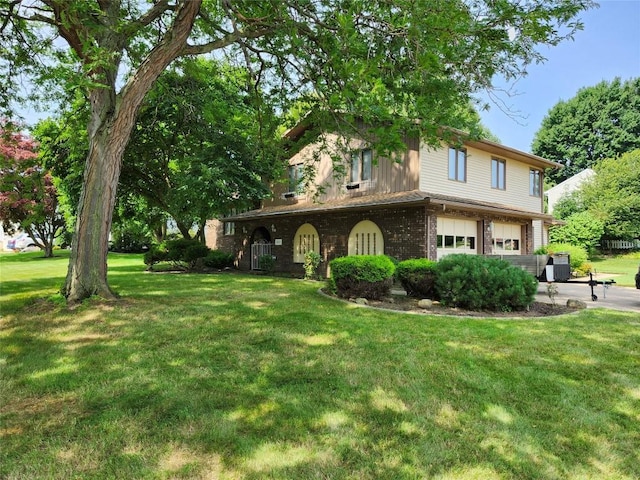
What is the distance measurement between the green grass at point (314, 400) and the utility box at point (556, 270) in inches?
152

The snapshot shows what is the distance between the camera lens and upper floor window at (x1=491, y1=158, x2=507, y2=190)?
55.1ft

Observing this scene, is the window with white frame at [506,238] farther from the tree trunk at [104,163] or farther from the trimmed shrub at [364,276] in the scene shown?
the tree trunk at [104,163]

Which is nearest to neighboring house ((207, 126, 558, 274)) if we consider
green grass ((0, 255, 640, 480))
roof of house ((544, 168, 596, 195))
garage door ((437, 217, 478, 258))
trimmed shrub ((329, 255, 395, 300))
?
garage door ((437, 217, 478, 258))

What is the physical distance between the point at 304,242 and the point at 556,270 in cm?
1027

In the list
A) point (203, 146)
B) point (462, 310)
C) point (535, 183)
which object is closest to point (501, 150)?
point (535, 183)

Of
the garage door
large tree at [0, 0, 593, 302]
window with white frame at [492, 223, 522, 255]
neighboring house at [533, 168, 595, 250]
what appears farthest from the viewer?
neighboring house at [533, 168, 595, 250]

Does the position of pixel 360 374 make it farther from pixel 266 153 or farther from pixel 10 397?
pixel 266 153

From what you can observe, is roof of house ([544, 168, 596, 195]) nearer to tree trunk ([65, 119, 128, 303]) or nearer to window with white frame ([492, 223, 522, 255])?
window with white frame ([492, 223, 522, 255])

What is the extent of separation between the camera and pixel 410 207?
1341 cm

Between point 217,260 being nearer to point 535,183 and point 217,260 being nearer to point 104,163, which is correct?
point 104,163

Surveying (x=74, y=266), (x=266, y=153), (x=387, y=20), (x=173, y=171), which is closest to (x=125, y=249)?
(x=173, y=171)

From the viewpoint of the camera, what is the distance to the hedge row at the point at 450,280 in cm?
812

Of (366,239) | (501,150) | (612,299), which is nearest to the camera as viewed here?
(612,299)

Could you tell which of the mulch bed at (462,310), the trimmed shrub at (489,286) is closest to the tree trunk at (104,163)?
the mulch bed at (462,310)
